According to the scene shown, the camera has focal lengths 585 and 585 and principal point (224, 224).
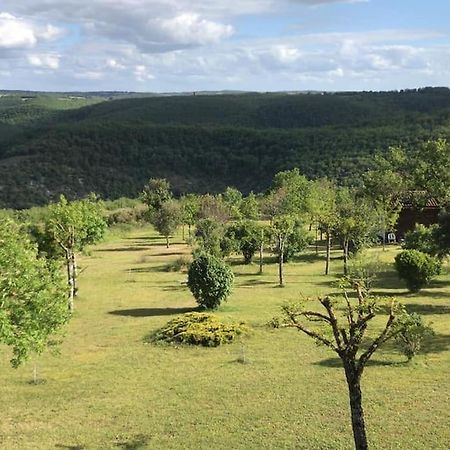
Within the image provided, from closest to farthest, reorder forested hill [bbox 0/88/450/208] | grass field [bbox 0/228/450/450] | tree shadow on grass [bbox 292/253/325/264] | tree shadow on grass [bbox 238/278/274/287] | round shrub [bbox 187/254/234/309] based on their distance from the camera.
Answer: grass field [bbox 0/228/450/450] → round shrub [bbox 187/254/234/309] → tree shadow on grass [bbox 238/278/274/287] → tree shadow on grass [bbox 292/253/325/264] → forested hill [bbox 0/88/450/208]

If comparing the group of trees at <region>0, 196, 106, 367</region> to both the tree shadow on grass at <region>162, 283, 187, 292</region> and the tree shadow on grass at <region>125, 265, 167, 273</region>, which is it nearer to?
the tree shadow on grass at <region>162, 283, 187, 292</region>

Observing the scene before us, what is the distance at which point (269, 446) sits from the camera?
44.1 feet

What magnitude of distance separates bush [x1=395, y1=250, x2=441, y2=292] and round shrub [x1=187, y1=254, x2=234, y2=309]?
9.43 metres

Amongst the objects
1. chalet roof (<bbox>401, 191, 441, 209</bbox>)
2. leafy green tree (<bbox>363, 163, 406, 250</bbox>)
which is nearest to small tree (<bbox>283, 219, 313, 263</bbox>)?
chalet roof (<bbox>401, 191, 441, 209</bbox>)

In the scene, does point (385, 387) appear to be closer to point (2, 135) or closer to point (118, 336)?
point (118, 336)

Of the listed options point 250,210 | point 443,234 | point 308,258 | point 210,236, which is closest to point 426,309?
point 443,234

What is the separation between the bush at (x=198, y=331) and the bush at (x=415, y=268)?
A: 10.9 metres

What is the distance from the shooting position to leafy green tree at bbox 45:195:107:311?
28812 mm

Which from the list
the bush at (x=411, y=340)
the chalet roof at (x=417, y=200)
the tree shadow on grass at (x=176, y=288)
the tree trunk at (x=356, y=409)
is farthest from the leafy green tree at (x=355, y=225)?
the tree trunk at (x=356, y=409)

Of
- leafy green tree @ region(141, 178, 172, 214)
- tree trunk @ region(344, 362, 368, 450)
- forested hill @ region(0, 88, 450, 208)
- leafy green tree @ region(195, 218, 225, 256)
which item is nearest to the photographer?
tree trunk @ region(344, 362, 368, 450)

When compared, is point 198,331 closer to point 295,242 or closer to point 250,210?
point 295,242

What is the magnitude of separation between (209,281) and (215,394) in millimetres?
10443

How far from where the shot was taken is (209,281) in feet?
88.4

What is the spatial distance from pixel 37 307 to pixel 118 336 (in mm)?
9362
